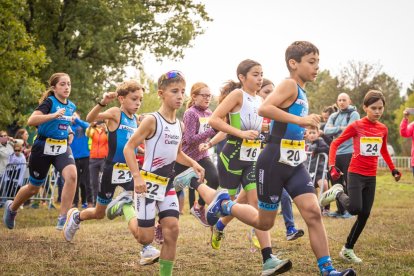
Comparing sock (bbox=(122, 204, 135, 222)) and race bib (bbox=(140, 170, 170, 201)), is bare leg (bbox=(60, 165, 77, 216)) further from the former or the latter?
race bib (bbox=(140, 170, 170, 201))

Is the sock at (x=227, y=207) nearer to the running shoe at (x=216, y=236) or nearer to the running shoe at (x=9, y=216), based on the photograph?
the running shoe at (x=216, y=236)

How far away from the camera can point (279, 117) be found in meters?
4.71

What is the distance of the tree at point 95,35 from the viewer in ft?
75.5

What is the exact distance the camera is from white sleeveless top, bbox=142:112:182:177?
500cm

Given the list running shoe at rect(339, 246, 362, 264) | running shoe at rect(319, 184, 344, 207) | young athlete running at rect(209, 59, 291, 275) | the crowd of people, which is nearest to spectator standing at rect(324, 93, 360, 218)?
the crowd of people

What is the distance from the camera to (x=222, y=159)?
6.32 m

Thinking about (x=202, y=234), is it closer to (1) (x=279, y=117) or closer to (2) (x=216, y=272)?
(2) (x=216, y=272)

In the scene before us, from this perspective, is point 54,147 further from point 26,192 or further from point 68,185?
point 26,192

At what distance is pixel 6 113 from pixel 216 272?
599 inches

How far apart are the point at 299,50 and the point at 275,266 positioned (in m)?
2.07

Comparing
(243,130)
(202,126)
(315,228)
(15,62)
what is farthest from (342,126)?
(15,62)

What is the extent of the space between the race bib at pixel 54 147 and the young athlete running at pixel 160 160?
307 cm

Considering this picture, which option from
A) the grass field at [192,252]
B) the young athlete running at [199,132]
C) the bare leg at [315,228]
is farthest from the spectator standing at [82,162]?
the bare leg at [315,228]

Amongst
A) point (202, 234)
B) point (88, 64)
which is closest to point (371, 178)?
point (202, 234)
